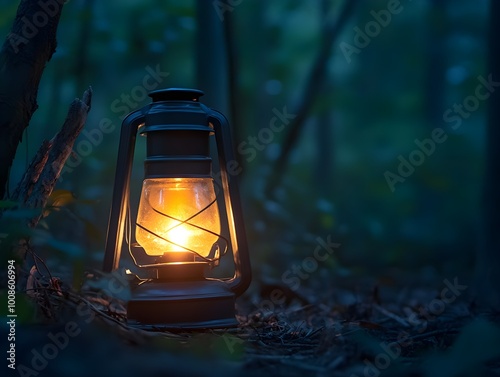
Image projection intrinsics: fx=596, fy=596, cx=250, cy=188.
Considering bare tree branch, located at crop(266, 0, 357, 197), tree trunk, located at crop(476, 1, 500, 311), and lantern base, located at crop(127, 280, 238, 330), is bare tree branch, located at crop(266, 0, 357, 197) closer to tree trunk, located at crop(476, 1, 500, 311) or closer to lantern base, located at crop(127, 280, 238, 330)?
tree trunk, located at crop(476, 1, 500, 311)

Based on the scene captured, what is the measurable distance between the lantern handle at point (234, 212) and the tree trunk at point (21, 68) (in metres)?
0.62

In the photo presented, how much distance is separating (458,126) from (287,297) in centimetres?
1073

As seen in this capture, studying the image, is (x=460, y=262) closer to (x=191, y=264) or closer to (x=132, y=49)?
(x=132, y=49)

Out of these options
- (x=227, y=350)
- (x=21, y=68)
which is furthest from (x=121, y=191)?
(x=227, y=350)

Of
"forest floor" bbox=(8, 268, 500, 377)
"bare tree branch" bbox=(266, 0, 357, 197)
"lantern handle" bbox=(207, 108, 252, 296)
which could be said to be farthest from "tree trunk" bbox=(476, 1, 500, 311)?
"bare tree branch" bbox=(266, 0, 357, 197)

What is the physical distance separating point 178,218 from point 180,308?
373mm

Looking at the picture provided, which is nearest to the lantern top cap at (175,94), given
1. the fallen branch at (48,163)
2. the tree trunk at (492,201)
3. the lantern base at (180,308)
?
the fallen branch at (48,163)

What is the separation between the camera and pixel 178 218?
7.42ft

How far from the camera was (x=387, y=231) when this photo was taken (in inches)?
469

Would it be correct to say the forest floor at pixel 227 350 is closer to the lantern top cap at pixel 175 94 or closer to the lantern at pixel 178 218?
the lantern at pixel 178 218

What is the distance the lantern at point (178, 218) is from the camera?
2.05 m

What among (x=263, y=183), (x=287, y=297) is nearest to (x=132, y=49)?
(x=263, y=183)

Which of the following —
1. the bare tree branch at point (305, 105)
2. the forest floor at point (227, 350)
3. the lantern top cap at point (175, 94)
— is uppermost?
the bare tree branch at point (305, 105)

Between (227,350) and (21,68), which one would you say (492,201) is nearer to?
(227,350)
